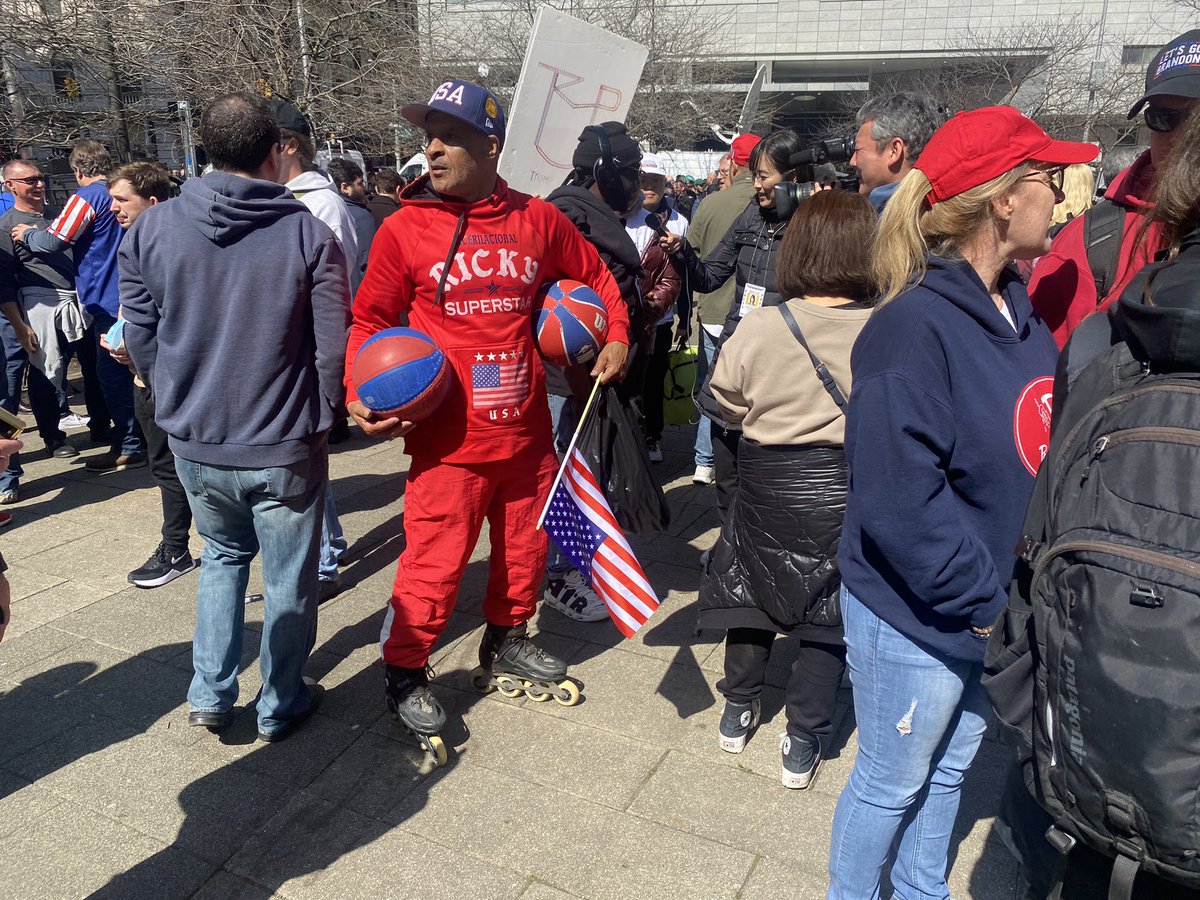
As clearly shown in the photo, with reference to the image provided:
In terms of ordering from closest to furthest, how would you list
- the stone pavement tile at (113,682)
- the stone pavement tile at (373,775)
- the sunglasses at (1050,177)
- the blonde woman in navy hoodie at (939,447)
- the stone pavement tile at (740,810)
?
1. the blonde woman in navy hoodie at (939,447)
2. the sunglasses at (1050,177)
3. the stone pavement tile at (740,810)
4. the stone pavement tile at (373,775)
5. the stone pavement tile at (113,682)

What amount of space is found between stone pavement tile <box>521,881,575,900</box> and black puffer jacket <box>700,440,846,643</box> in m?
1.01

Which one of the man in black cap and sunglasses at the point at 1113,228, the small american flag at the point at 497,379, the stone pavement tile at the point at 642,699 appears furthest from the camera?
the stone pavement tile at the point at 642,699

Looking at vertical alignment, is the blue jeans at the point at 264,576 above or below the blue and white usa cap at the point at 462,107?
below

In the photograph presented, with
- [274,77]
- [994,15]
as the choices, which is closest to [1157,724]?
[274,77]

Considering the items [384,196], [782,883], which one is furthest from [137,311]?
[384,196]

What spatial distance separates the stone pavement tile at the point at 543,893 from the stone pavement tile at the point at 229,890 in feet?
2.44

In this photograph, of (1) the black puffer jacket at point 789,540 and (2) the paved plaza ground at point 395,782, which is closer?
(2) the paved plaza ground at point 395,782

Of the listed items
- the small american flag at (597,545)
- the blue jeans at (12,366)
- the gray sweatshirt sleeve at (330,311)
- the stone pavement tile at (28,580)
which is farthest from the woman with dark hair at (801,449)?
the blue jeans at (12,366)

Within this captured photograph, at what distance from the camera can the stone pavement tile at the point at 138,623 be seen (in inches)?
164

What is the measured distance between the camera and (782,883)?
272 centimetres

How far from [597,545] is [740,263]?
6.33 feet

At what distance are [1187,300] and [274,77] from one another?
13.1 meters

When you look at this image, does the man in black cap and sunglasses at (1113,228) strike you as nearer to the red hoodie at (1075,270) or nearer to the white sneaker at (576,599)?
the red hoodie at (1075,270)

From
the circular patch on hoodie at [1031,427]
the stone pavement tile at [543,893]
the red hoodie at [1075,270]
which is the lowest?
the stone pavement tile at [543,893]
